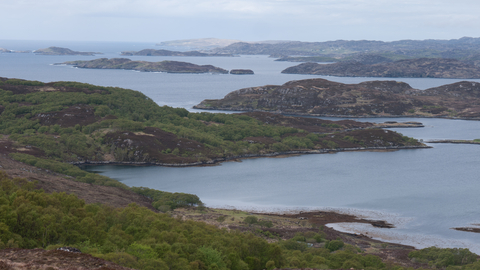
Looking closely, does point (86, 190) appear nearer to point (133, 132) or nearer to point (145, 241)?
point (145, 241)

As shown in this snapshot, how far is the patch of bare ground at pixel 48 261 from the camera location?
21.2 m

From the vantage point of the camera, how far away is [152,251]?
2981 cm

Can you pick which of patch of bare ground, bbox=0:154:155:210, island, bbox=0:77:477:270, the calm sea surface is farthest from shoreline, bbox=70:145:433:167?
patch of bare ground, bbox=0:154:155:210

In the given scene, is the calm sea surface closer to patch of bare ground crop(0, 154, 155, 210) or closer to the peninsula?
the peninsula

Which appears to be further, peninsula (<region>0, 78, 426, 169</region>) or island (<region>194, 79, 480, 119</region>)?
island (<region>194, 79, 480, 119</region>)

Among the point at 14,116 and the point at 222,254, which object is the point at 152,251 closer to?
the point at 222,254

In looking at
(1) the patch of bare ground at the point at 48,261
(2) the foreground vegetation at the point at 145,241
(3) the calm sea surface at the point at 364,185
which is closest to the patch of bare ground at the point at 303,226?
(3) the calm sea surface at the point at 364,185

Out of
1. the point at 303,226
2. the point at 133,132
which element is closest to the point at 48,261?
the point at 303,226

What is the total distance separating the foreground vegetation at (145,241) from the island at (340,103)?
13526 cm

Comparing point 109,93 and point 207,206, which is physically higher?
point 109,93

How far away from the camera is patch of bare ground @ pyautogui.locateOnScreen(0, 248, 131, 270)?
833 inches

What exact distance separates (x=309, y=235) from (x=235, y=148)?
181 feet

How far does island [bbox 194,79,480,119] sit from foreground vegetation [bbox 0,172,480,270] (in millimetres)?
135258

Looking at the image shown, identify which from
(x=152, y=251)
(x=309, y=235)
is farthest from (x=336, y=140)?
(x=152, y=251)
